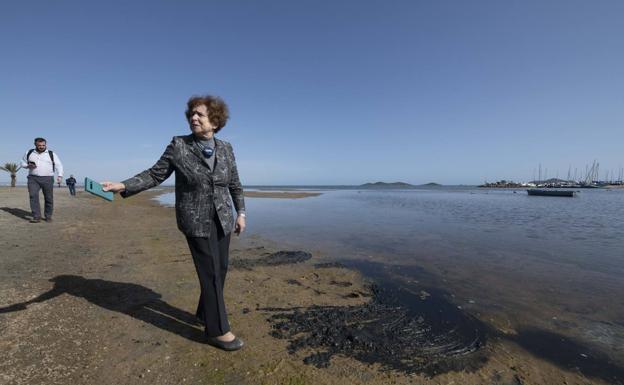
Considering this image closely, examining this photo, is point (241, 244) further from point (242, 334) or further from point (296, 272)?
point (242, 334)

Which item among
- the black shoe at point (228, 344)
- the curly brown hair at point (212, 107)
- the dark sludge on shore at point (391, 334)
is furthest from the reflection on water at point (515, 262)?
the curly brown hair at point (212, 107)

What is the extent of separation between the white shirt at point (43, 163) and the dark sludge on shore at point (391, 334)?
9.49m

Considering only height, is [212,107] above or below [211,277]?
above

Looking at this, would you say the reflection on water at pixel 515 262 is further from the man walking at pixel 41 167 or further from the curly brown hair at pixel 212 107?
the man walking at pixel 41 167

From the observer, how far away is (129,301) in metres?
4.17

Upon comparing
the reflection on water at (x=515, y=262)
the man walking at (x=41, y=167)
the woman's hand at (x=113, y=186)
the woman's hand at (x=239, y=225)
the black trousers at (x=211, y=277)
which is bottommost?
the reflection on water at (x=515, y=262)

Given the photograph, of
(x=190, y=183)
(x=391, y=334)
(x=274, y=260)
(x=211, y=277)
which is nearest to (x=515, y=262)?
(x=391, y=334)

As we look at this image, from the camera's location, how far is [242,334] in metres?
3.39

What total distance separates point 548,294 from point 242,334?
5342 millimetres

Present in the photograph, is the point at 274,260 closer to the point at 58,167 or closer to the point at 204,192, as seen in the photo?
the point at 204,192

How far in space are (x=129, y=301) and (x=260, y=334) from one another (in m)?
2.18

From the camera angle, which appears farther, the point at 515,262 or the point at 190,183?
the point at 515,262

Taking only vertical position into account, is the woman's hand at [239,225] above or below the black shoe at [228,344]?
above

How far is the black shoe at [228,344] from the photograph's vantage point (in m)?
3.03
